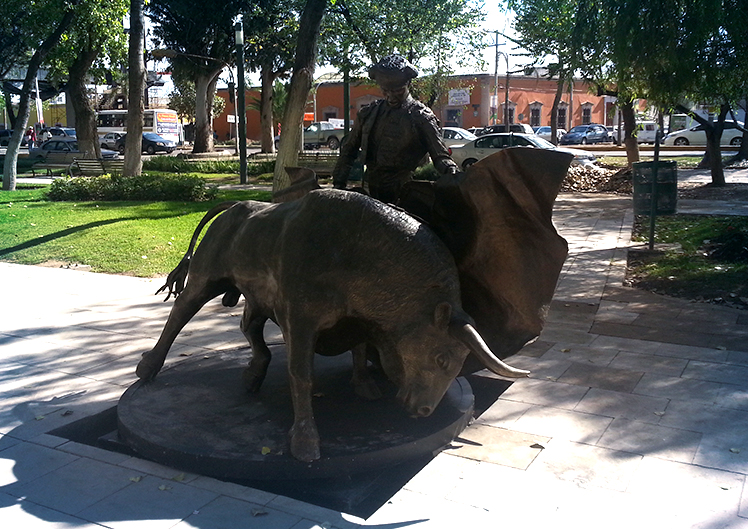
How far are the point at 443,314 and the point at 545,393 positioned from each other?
2.05 meters

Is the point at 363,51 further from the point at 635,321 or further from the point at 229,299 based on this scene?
the point at 229,299

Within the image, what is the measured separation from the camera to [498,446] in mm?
4348

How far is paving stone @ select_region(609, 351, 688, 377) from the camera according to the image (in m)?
5.72

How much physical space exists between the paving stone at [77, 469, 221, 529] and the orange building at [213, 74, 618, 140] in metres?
43.3

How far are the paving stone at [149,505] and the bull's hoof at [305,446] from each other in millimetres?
482

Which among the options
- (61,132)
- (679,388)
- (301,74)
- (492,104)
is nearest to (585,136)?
(492,104)

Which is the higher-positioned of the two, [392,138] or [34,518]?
[392,138]

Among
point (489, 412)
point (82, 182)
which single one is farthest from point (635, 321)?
point (82, 182)

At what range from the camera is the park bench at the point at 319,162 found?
70.9 feet

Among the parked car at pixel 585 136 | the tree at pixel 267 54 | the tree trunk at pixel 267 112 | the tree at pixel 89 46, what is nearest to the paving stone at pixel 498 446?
the tree at pixel 89 46

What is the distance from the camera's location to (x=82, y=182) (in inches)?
673

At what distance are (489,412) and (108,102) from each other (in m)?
57.7

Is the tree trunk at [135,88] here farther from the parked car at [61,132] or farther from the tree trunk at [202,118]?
the parked car at [61,132]

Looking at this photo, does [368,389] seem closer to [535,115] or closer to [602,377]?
[602,377]
